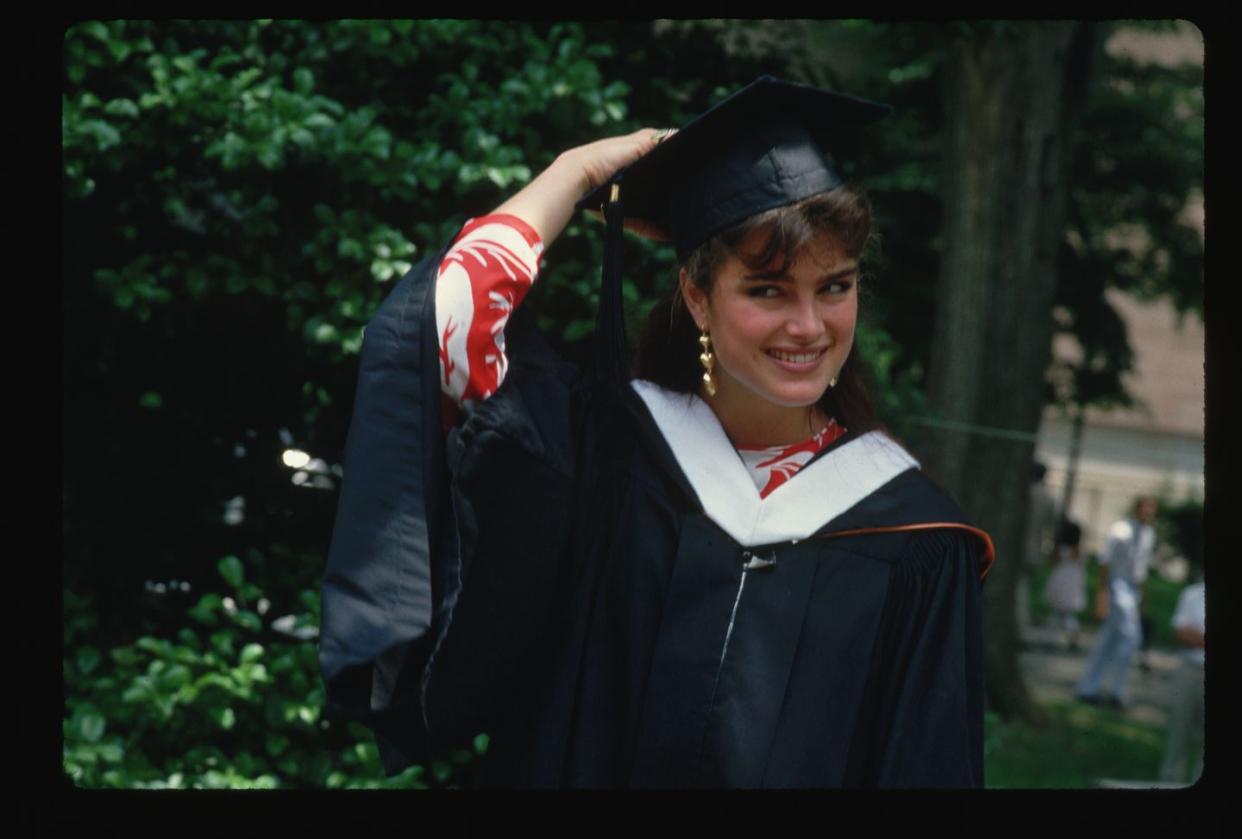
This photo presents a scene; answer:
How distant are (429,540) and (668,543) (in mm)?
359

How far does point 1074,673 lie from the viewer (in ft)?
34.4

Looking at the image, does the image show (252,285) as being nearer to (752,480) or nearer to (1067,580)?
(752,480)

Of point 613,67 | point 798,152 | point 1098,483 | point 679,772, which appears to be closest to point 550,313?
point 613,67

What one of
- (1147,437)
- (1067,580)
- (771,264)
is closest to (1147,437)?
(1147,437)

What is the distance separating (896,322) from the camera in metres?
5.54

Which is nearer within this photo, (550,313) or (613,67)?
(550,313)

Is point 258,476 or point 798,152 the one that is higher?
point 798,152

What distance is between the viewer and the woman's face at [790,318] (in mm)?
1949

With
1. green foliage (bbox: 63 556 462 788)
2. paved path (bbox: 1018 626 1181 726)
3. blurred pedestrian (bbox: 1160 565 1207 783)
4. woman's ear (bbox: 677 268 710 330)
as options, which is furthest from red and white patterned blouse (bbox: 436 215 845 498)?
paved path (bbox: 1018 626 1181 726)

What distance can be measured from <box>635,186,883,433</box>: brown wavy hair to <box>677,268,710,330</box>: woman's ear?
0.01 metres

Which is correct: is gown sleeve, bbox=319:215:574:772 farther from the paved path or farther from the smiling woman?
the paved path

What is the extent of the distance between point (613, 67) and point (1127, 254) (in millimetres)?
7714

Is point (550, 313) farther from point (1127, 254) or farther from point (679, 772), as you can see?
point (1127, 254)

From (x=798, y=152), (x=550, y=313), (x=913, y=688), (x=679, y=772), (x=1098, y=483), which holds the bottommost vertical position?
(x=1098, y=483)
